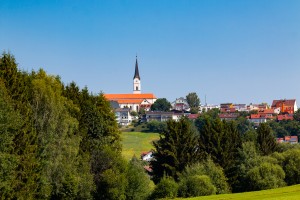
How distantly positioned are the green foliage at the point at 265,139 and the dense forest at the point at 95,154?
134mm

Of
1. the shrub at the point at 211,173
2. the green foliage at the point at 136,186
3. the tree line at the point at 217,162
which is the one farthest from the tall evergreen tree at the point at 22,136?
the shrub at the point at 211,173

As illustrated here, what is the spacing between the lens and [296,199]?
32.2 meters

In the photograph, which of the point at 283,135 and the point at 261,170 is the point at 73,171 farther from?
the point at 283,135

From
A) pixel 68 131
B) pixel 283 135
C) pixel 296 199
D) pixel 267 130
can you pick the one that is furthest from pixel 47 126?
pixel 283 135

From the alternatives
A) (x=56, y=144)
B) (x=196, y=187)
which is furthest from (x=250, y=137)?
(x=56, y=144)

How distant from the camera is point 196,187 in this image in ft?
162

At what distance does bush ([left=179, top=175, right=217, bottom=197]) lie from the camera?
1943 inches

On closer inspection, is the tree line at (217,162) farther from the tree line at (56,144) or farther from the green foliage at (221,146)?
the tree line at (56,144)

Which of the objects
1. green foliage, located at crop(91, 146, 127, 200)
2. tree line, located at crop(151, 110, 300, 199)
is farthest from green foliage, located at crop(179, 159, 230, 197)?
green foliage, located at crop(91, 146, 127, 200)

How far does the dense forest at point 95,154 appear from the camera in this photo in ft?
118

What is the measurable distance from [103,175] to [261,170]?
18504mm

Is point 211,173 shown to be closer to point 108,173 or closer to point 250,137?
point 108,173

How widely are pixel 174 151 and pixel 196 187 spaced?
26.5 ft

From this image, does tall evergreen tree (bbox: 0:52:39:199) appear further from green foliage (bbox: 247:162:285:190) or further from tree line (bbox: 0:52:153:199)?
green foliage (bbox: 247:162:285:190)
